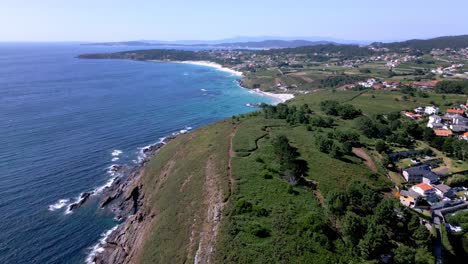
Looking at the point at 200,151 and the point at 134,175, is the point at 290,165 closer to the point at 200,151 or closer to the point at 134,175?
the point at 200,151

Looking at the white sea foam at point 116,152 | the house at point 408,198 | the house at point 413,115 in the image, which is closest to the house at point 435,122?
the house at point 413,115

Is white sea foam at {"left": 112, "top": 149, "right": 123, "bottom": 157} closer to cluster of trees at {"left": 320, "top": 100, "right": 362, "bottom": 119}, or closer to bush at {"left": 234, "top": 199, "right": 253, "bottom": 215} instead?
bush at {"left": 234, "top": 199, "right": 253, "bottom": 215}

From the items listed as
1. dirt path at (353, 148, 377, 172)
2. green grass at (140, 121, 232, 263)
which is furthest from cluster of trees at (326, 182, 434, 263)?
green grass at (140, 121, 232, 263)

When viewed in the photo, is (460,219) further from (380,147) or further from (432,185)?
(380,147)

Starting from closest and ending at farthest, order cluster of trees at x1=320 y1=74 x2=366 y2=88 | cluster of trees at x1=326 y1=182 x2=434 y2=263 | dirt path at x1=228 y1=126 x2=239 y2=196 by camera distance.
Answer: cluster of trees at x1=326 y1=182 x2=434 y2=263
dirt path at x1=228 y1=126 x2=239 y2=196
cluster of trees at x1=320 y1=74 x2=366 y2=88

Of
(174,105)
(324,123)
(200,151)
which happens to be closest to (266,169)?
(200,151)

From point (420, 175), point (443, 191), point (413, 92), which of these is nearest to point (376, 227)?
point (443, 191)

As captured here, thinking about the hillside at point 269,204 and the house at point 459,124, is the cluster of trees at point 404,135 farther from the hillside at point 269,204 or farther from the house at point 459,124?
the house at point 459,124
